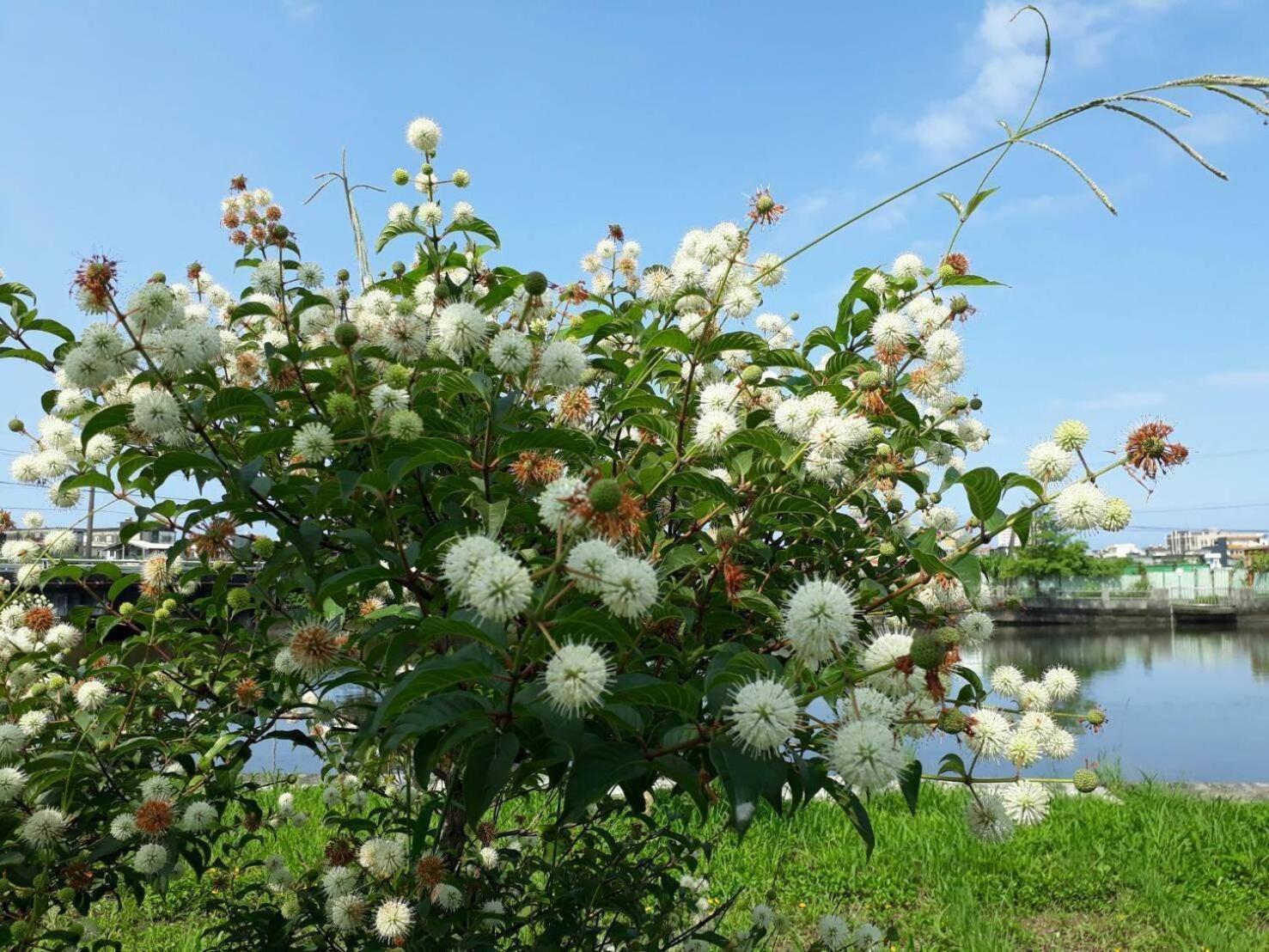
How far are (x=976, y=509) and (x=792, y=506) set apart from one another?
0.41 meters

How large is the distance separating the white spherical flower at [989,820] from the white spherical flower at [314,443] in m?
1.75

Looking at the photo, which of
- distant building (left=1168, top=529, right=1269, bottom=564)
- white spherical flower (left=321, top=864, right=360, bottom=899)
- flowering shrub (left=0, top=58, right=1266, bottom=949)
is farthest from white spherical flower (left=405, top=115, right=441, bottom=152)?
distant building (left=1168, top=529, right=1269, bottom=564)

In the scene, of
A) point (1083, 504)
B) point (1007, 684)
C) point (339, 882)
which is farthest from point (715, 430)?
point (339, 882)

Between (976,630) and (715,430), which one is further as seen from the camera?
(976,630)

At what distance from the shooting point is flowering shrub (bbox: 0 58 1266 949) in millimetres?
1525

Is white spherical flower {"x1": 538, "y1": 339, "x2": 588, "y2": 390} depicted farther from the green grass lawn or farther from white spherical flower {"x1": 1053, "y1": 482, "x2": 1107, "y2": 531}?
→ the green grass lawn

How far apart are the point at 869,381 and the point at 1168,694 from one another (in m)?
25.2

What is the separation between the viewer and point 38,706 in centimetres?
307

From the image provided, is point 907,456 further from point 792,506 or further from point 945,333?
point 792,506

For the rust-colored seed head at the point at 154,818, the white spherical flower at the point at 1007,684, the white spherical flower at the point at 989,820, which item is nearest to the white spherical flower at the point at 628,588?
the white spherical flower at the point at 989,820

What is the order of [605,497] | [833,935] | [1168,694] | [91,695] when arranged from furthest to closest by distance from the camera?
1. [1168,694]
2. [833,935]
3. [91,695]
4. [605,497]

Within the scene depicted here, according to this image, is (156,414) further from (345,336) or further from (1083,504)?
(1083,504)

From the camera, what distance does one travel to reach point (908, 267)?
281 cm

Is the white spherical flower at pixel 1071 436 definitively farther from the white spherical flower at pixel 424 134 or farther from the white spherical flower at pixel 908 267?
the white spherical flower at pixel 424 134
